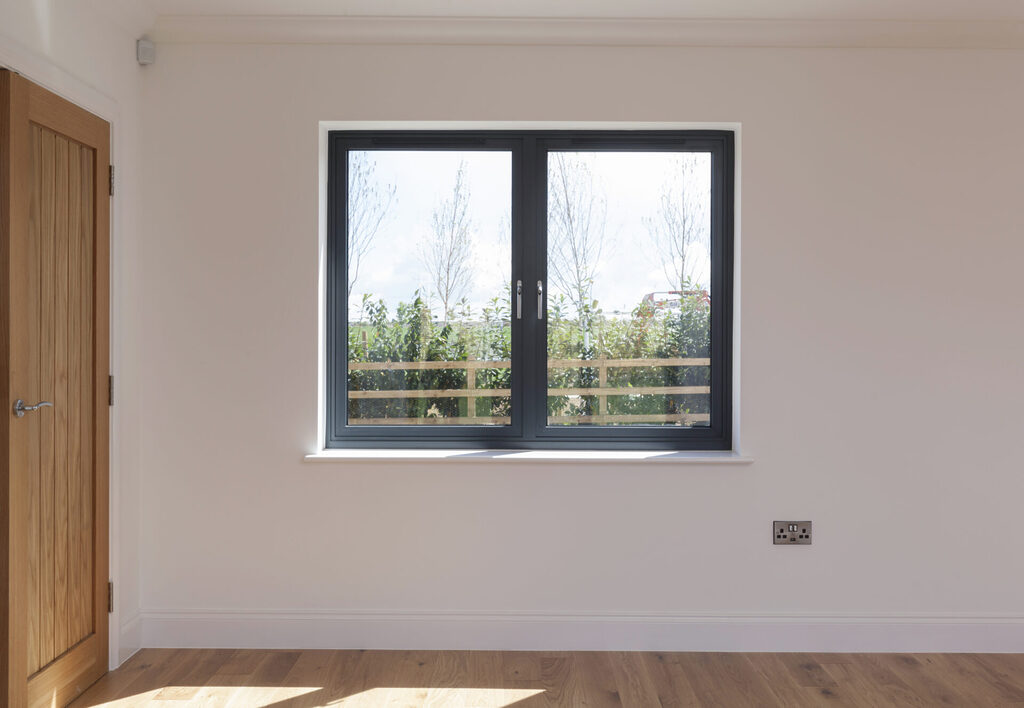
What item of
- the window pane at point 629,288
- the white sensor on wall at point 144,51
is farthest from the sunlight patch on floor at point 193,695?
the white sensor on wall at point 144,51

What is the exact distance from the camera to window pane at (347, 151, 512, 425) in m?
3.41

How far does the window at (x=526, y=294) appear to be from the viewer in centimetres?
339

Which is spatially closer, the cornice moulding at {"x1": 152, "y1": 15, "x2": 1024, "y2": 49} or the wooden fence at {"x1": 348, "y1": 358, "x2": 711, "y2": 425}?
the cornice moulding at {"x1": 152, "y1": 15, "x2": 1024, "y2": 49}

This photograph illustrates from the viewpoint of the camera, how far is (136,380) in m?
3.20

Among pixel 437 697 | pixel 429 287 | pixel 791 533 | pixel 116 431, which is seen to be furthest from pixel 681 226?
pixel 116 431

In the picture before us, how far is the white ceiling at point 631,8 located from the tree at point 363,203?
2.04ft

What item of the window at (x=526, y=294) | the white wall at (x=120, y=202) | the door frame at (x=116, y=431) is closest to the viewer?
the white wall at (x=120, y=202)

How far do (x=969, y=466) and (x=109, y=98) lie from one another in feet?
12.4

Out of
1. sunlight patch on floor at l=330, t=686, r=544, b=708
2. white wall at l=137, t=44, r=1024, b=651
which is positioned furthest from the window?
sunlight patch on floor at l=330, t=686, r=544, b=708

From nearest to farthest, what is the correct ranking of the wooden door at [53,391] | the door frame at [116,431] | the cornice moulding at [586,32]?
the wooden door at [53,391]
the door frame at [116,431]
the cornice moulding at [586,32]

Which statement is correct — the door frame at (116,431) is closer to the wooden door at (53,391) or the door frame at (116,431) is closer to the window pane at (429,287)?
the wooden door at (53,391)

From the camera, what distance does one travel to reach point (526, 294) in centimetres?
340

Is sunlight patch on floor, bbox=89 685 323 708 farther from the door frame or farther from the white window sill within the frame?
the white window sill

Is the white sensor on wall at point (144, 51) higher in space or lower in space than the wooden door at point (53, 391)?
higher
